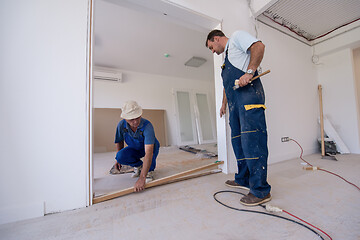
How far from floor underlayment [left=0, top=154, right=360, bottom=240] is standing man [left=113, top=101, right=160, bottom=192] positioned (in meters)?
0.25

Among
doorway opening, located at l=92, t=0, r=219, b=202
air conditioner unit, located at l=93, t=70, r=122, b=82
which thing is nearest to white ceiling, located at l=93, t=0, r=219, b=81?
doorway opening, located at l=92, t=0, r=219, b=202

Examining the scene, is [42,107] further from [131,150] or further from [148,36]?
[148,36]

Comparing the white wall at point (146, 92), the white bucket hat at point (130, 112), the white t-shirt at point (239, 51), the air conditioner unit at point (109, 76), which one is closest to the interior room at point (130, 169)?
the white bucket hat at point (130, 112)

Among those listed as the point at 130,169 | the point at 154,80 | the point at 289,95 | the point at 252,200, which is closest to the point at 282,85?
the point at 289,95

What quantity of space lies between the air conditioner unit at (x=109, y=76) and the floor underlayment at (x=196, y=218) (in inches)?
152

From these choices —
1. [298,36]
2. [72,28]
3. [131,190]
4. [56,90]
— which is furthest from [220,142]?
[298,36]

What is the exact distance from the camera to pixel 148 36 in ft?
9.33

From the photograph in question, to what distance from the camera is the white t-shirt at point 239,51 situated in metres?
1.04

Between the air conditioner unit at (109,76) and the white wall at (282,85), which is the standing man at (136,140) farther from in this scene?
the air conditioner unit at (109,76)

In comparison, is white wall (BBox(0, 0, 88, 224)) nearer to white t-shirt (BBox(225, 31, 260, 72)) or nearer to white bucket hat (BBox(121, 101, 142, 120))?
white bucket hat (BBox(121, 101, 142, 120))

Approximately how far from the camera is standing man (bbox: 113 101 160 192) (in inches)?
51.2

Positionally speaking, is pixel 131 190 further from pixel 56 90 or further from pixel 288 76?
pixel 288 76

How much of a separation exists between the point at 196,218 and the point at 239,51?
1.22m

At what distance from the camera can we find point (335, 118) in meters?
2.88
